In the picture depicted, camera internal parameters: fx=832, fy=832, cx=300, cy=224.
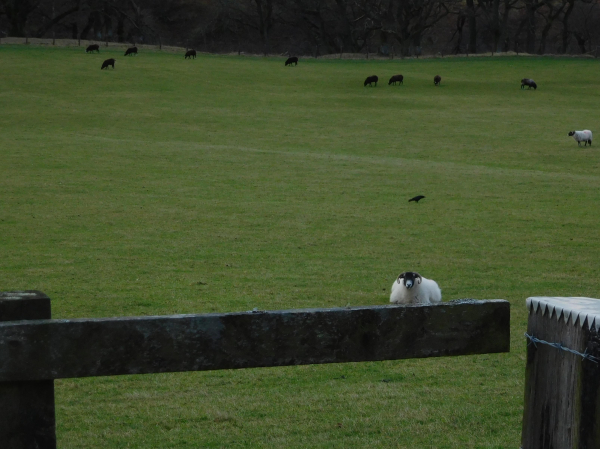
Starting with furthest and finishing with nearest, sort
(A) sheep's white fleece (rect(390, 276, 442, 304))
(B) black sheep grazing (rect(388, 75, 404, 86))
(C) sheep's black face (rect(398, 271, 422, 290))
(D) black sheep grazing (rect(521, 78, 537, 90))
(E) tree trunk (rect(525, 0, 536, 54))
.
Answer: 1. (E) tree trunk (rect(525, 0, 536, 54))
2. (B) black sheep grazing (rect(388, 75, 404, 86))
3. (D) black sheep grazing (rect(521, 78, 537, 90))
4. (A) sheep's white fleece (rect(390, 276, 442, 304))
5. (C) sheep's black face (rect(398, 271, 422, 290))

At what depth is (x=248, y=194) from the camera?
72.2 ft

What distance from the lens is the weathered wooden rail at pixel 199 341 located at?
9.98 ft

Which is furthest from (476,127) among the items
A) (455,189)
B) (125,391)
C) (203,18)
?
(203,18)

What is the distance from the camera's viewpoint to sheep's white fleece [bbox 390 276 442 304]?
10.7 meters

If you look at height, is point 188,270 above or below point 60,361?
below

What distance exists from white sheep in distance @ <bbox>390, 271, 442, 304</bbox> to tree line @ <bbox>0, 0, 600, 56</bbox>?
6924 centimetres

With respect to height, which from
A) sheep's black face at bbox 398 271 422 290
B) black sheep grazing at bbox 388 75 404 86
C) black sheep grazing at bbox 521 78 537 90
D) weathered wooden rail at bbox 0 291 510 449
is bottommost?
sheep's black face at bbox 398 271 422 290

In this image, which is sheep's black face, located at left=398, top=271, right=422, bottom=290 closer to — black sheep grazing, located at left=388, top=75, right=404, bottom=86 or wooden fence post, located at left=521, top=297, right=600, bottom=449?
wooden fence post, located at left=521, top=297, right=600, bottom=449

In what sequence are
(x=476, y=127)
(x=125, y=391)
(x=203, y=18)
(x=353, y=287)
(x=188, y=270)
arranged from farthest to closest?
(x=203, y=18)
(x=476, y=127)
(x=188, y=270)
(x=353, y=287)
(x=125, y=391)

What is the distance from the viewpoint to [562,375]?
3.26 m

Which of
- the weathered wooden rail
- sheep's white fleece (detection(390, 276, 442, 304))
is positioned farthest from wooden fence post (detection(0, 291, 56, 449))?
sheep's white fleece (detection(390, 276, 442, 304))

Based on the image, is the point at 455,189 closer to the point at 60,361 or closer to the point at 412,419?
the point at 412,419

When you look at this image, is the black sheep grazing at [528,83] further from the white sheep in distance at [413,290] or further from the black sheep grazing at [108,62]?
the white sheep in distance at [413,290]

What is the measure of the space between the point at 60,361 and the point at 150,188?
783 inches
